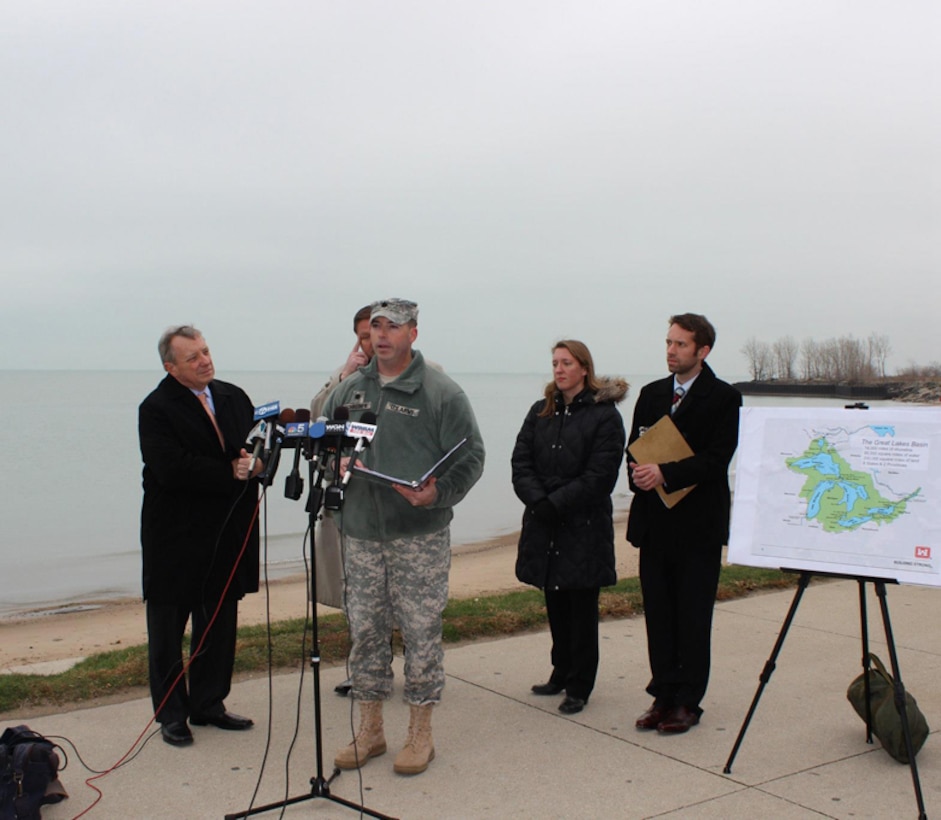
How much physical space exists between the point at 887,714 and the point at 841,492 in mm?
1186

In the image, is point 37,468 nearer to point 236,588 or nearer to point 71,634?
point 71,634

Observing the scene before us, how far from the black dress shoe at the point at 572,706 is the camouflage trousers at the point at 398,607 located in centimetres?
104

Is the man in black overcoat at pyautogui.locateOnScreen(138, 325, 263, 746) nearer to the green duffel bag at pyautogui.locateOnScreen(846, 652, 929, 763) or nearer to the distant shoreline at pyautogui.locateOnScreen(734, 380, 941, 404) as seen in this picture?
the green duffel bag at pyautogui.locateOnScreen(846, 652, 929, 763)

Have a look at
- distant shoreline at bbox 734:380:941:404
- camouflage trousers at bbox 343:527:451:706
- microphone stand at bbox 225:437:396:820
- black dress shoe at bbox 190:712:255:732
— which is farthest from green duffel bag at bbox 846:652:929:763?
distant shoreline at bbox 734:380:941:404

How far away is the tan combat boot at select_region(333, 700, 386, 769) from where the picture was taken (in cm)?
447

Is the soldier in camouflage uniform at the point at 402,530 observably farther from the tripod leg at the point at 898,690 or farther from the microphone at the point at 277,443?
the tripod leg at the point at 898,690

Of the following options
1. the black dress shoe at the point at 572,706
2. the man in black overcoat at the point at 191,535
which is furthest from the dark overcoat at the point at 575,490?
the man in black overcoat at the point at 191,535

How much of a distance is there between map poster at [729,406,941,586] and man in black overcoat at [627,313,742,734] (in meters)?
0.63

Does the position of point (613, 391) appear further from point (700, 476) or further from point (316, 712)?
point (316, 712)

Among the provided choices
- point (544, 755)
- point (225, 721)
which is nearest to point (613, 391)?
point (544, 755)

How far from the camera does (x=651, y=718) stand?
16.5 feet

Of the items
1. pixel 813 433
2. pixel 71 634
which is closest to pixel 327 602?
pixel 813 433

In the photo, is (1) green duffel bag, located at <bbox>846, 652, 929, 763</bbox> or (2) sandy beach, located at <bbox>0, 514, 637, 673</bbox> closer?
A: (1) green duffel bag, located at <bbox>846, 652, 929, 763</bbox>

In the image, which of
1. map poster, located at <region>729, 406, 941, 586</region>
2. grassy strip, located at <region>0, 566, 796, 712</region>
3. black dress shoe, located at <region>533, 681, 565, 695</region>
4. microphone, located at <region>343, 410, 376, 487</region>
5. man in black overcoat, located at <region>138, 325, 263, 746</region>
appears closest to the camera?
microphone, located at <region>343, 410, 376, 487</region>
